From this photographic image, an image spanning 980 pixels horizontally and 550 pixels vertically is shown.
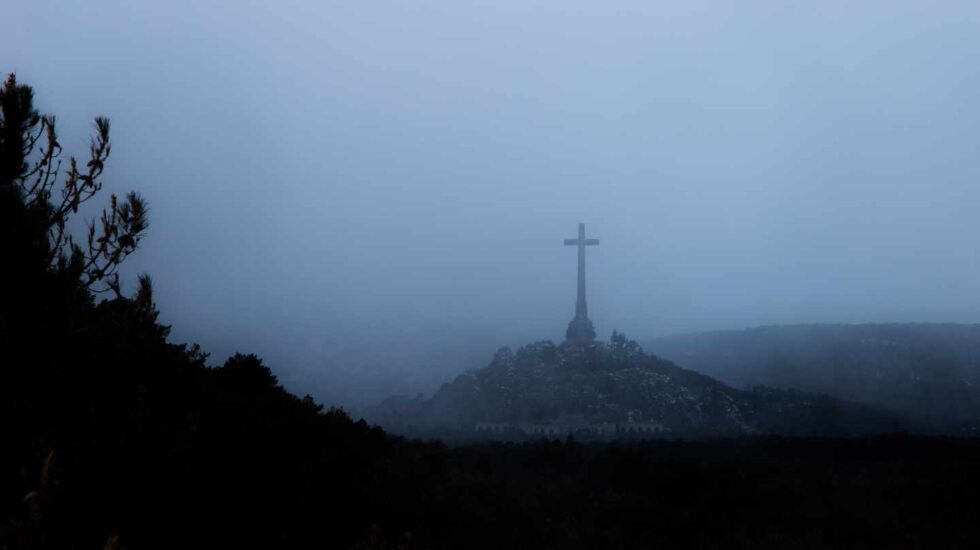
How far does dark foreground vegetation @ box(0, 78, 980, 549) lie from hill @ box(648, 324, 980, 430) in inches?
1009

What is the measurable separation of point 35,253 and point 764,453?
58.7ft

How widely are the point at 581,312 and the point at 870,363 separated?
18.1 meters

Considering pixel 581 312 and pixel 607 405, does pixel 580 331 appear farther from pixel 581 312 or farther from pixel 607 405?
pixel 607 405

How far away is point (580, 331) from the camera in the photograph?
153ft

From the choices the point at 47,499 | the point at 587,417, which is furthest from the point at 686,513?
the point at 587,417

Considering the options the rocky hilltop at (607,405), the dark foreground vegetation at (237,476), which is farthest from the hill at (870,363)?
the dark foreground vegetation at (237,476)

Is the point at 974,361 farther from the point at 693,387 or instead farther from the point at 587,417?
the point at 587,417

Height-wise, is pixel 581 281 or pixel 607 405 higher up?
pixel 581 281

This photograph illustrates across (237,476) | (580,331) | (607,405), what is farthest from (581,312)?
(237,476)

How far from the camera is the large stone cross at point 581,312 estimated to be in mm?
46469

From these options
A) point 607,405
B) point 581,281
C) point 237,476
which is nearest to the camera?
point 237,476

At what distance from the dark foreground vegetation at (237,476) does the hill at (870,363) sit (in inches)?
1009

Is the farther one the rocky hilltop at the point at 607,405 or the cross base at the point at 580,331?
the cross base at the point at 580,331

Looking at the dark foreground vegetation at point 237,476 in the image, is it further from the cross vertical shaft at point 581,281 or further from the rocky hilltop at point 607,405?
the cross vertical shaft at point 581,281
